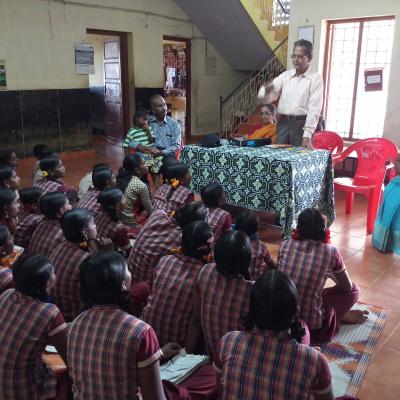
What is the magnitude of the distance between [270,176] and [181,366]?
2.00m

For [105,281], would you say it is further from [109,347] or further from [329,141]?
[329,141]

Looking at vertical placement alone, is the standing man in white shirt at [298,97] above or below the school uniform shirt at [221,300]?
above

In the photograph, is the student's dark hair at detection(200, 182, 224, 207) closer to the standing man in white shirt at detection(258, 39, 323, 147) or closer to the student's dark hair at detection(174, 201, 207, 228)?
the student's dark hair at detection(174, 201, 207, 228)

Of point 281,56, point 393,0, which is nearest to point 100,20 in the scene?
point 281,56

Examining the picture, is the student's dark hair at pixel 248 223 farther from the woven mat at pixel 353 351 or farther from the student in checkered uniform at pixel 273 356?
the student in checkered uniform at pixel 273 356

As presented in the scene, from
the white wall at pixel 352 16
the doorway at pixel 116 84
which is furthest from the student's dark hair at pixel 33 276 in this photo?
the doorway at pixel 116 84

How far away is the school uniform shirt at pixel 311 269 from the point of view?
203 cm

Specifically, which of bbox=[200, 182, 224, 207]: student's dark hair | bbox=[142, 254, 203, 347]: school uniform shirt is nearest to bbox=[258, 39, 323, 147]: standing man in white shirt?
bbox=[200, 182, 224, 207]: student's dark hair

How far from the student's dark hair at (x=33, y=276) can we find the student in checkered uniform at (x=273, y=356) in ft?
2.27

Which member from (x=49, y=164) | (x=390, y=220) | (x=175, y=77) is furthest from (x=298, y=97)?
(x=175, y=77)

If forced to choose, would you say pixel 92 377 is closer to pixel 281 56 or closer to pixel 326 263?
pixel 326 263

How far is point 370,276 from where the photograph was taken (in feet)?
10.2

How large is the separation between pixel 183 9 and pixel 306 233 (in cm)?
764

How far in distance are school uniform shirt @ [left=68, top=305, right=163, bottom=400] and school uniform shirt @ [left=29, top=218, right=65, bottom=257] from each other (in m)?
1.11
